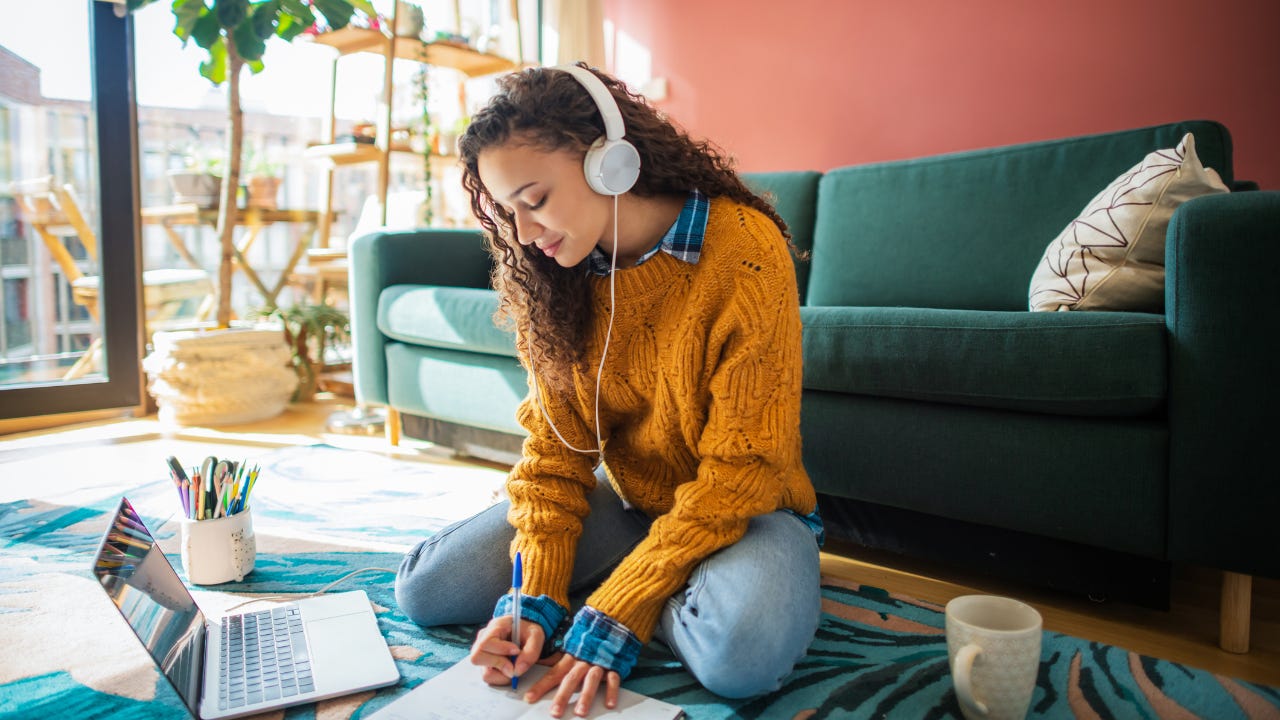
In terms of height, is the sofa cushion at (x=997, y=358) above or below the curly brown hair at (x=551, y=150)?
below

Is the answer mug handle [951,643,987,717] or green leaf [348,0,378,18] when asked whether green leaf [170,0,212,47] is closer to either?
green leaf [348,0,378,18]

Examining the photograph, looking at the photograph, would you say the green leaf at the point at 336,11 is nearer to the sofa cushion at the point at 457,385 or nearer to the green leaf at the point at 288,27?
the green leaf at the point at 288,27

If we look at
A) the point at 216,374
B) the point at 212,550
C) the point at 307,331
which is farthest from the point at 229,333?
Result: the point at 212,550

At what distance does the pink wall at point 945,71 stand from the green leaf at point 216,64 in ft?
5.62

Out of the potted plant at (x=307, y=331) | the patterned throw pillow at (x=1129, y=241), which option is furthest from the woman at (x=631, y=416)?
the potted plant at (x=307, y=331)

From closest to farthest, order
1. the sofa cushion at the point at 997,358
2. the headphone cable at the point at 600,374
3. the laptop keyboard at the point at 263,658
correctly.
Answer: the laptop keyboard at the point at 263,658 → the headphone cable at the point at 600,374 → the sofa cushion at the point at 997,358

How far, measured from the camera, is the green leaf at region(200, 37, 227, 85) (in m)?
2.61

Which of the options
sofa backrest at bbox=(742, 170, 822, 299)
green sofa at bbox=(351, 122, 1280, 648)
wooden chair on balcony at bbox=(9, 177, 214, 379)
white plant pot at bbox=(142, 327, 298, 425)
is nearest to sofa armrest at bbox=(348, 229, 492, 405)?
green sofa at bbox=(351, 122, 1280, 648)

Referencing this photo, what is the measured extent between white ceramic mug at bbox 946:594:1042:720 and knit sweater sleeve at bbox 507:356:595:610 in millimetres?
463

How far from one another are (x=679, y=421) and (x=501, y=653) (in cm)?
36

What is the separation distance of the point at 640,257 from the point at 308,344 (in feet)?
7.92

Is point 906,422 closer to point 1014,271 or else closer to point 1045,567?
point 1045,567

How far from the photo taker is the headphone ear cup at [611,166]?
0.99 meters

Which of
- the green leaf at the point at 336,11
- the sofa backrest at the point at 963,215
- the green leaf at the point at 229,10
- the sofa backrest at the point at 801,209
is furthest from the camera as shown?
the green leaf at the point at 336,11
